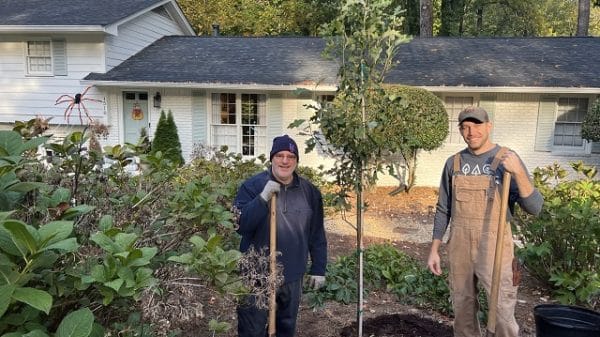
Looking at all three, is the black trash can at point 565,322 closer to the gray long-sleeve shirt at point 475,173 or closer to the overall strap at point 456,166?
the gray long-sleeve shirt at point 475,173

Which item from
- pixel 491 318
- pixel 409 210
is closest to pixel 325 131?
pixel 491 318

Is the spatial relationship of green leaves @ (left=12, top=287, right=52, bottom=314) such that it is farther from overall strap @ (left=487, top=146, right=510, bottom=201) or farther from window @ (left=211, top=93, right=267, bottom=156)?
window @ (left=211, top=93, right=267, bottom=156)

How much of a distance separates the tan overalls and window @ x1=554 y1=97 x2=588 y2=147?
9.92m

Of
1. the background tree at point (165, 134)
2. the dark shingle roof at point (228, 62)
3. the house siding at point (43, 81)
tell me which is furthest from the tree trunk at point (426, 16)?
the house siding at point (43, 81)

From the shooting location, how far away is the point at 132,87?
12195 mm

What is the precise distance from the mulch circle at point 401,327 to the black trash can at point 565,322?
2.62ft

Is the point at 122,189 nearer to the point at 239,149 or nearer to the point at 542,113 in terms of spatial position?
the point at 239,149

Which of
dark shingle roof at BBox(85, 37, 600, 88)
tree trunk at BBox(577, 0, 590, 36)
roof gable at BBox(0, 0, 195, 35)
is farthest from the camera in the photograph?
tree trunk at BBox(577, 0, 590, 36)

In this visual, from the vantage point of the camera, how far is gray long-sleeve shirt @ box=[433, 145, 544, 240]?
9.86ft

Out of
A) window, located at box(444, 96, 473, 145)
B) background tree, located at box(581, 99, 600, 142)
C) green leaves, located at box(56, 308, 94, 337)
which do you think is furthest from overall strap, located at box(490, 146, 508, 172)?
window, located at box(444, 96, 473, 145)

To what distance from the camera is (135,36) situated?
46.0 feet

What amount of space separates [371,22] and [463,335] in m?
2.41

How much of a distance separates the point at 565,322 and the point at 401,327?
4.22 feet

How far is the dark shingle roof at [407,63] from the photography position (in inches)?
447
